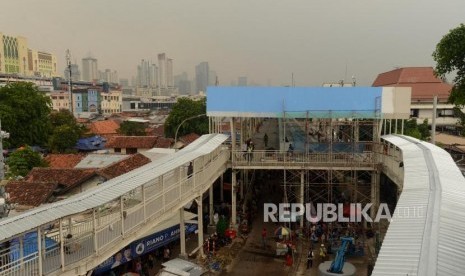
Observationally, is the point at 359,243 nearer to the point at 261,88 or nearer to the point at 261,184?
the point at 261,88

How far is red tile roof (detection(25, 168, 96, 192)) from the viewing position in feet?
65.2

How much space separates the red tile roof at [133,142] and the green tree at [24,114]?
706cm

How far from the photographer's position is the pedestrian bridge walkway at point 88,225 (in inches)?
311

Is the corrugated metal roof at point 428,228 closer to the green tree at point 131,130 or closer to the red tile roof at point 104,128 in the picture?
the green tree at point 131,130

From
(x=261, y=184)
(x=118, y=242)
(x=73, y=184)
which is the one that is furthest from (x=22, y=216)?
(x=261, y=184)

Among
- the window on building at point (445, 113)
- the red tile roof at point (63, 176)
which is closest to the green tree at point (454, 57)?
the red tile roof at point (63, 176)

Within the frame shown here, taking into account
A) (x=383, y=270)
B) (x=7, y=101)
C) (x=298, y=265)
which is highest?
(x=7, y=101)

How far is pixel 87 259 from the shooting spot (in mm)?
8992

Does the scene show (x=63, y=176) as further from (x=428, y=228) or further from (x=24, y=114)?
(x=24, y=114)

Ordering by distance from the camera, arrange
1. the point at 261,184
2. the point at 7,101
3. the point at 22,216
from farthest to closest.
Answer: the point at 7,101, the point at 261,184, the point at 22,216

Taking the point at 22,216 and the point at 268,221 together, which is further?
the point at 268,221

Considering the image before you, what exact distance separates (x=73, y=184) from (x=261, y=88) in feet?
34.8

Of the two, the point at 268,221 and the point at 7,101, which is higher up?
the point at 7,101

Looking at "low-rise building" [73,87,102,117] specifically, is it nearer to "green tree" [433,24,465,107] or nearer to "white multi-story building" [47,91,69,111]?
"white multi-story building" [47,91,69,111]
